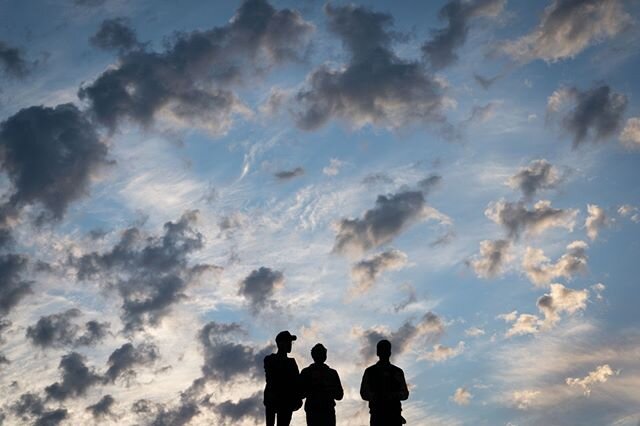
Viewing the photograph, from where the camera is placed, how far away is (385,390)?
14.6m

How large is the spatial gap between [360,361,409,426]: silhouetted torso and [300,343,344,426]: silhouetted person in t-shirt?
708 mm

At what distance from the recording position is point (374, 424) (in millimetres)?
14727

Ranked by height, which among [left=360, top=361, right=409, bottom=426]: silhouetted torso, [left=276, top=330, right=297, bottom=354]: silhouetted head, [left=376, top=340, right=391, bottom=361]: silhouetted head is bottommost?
[left=360, top=361, right=409, bottom=426]: silhouetted torso

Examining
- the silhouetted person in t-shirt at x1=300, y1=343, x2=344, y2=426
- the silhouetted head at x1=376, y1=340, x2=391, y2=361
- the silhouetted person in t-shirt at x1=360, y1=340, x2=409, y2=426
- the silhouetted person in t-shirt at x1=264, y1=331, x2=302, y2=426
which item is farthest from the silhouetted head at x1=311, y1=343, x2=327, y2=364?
the silhouetted head at x1=376, y1=340, x2=391, y2=361

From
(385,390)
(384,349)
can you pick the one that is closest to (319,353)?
(384,349)

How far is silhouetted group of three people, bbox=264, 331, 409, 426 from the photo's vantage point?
48.1 feet

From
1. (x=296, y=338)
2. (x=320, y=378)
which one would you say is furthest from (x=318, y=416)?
(x=296, y=338)

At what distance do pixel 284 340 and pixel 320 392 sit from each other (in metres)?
1.43

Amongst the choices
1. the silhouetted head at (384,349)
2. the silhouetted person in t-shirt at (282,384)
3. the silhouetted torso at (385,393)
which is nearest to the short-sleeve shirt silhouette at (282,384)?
the silhouetted person in t-shirt at (282,384)

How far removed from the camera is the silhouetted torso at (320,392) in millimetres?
14648

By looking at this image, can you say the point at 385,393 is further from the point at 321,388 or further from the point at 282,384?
the point at 282,384

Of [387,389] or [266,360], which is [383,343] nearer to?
[387,389]

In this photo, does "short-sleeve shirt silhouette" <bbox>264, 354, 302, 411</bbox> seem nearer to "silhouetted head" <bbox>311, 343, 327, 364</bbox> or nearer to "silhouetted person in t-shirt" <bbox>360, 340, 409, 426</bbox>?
"silhouetted head" <bbox>311, 343, 327, 364</bbox>

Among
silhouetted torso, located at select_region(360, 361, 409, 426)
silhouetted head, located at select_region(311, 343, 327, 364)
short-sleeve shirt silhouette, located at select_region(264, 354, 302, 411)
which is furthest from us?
short-sleeve shirt silhouette, located at select_region(264, 354, 302, 411)
